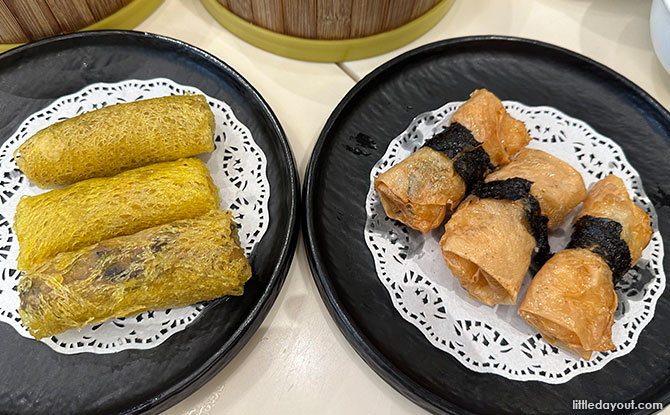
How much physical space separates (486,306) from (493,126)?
2.08 feet

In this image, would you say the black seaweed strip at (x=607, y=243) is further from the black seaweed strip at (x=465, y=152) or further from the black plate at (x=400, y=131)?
the black seaweed strip at (x=465, y=152)

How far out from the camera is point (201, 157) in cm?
177

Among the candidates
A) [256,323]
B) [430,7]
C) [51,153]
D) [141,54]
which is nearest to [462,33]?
[430,7]

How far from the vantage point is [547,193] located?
1.61 metres

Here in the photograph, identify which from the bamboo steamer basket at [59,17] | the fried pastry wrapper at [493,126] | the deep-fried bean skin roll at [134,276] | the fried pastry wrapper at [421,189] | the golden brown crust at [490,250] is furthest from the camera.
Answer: the bamboo steamer basket at [59,17]

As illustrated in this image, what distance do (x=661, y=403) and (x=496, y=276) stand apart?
58 cm

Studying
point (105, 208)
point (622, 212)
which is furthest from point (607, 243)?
point (105, 208)

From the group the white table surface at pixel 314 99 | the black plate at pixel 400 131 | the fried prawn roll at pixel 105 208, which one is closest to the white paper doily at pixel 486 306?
the black plate at pixel 400 131

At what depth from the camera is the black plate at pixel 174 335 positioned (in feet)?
4.53

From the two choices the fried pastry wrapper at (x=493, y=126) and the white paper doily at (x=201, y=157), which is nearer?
the white paper doily at (x=201, y=157)

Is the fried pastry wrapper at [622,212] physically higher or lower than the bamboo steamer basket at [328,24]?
lower

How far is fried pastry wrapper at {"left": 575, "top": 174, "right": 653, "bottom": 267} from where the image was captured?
1.56 meters

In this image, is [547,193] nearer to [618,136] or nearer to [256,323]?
[618,136]

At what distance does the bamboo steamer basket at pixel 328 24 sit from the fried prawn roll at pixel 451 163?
1.67 feet
